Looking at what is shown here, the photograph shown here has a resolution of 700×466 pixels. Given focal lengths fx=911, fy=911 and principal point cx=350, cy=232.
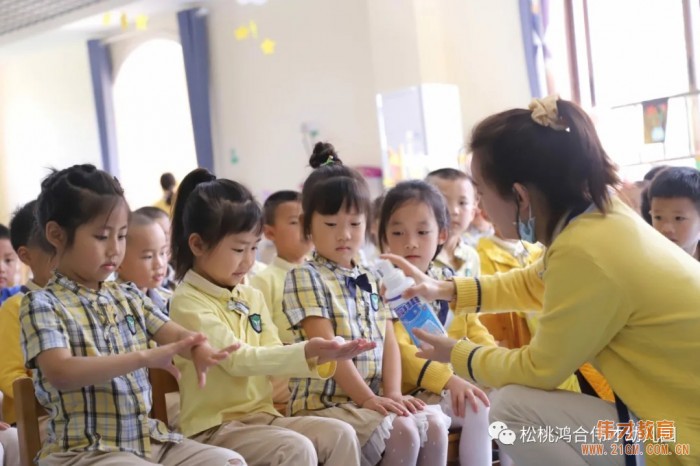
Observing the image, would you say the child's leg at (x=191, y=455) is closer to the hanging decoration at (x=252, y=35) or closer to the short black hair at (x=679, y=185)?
the short black hair at (x=679, y=185)

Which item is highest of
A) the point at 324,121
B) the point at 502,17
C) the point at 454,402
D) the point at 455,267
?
the point at 502,17

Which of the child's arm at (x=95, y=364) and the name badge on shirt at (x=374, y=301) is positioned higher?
the child's arm at (x=95, y=364)

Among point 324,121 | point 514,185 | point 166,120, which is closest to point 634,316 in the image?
point 514,185

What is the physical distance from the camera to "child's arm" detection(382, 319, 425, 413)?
2.22 m


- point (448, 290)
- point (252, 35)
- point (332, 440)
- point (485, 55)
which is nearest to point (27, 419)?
point (332, 440)

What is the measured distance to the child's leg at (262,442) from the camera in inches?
73.4

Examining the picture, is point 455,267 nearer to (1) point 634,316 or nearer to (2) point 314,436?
(2) point 314,436

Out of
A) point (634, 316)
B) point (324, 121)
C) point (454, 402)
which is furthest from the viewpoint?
point (324, 121)

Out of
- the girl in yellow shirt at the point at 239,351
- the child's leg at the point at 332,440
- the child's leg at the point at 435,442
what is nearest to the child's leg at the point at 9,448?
the girl in yellow shirt at the point at 239,351

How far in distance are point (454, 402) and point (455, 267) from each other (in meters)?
0.70

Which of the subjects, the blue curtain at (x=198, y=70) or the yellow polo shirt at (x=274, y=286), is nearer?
the yellow polo shirt at (x=274, y=286)

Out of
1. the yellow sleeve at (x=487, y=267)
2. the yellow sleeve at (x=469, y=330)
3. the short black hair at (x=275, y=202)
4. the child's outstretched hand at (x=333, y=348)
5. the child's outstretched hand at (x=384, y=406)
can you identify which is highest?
the short black hair at (x=275, y=202)

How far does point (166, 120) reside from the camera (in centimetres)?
860

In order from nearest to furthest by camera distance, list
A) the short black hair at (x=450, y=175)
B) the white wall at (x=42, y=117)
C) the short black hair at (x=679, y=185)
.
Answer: the short black hair at (x=679, y=185) → the short black hair at (x=450, y=175) → the white wall at (x=42, y=117)
